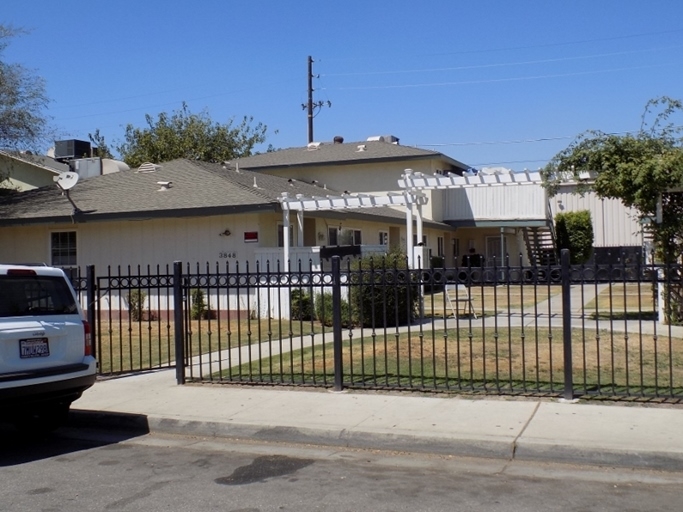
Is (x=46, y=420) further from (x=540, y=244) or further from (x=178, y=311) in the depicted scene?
(x=540, y=244)

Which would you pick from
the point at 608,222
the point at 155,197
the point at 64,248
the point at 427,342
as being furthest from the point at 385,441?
the point at 608,222

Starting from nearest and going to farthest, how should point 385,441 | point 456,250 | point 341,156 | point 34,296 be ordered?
1. point 385,441
2. point 34,296
3. point 341,156
4. point 456,250

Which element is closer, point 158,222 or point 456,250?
point 158,222

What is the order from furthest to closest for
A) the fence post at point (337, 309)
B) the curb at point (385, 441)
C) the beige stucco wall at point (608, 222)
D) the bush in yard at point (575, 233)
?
the beige stucco wall at point (608, 222) → the bush in yard at point (575, 233) → the fence post at point (337, 309) → the curb at point (385, 441)

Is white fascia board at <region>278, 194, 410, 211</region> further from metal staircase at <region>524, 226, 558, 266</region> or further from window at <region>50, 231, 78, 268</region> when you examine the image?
metal staircase at <region>524, 226, 558, 266</region>

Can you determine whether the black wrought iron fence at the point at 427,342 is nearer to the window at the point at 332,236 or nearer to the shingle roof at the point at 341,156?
the window at the point at 332,236

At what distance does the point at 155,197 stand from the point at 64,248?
3216 millimetres

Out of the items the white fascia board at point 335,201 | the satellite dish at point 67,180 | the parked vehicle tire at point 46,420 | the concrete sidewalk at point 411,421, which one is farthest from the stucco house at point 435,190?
the parked vehicle tire at point 46,420

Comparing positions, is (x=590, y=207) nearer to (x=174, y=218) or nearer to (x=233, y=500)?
(x=174, y=218)

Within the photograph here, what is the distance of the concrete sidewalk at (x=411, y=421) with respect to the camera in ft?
24.0

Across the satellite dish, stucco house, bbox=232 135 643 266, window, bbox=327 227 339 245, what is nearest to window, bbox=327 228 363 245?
window, bbox=327 227 339 245

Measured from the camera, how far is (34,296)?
324 inches

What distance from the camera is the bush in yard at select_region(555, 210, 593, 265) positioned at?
41.3 m

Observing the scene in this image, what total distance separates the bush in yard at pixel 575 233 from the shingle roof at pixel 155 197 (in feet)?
59.6
